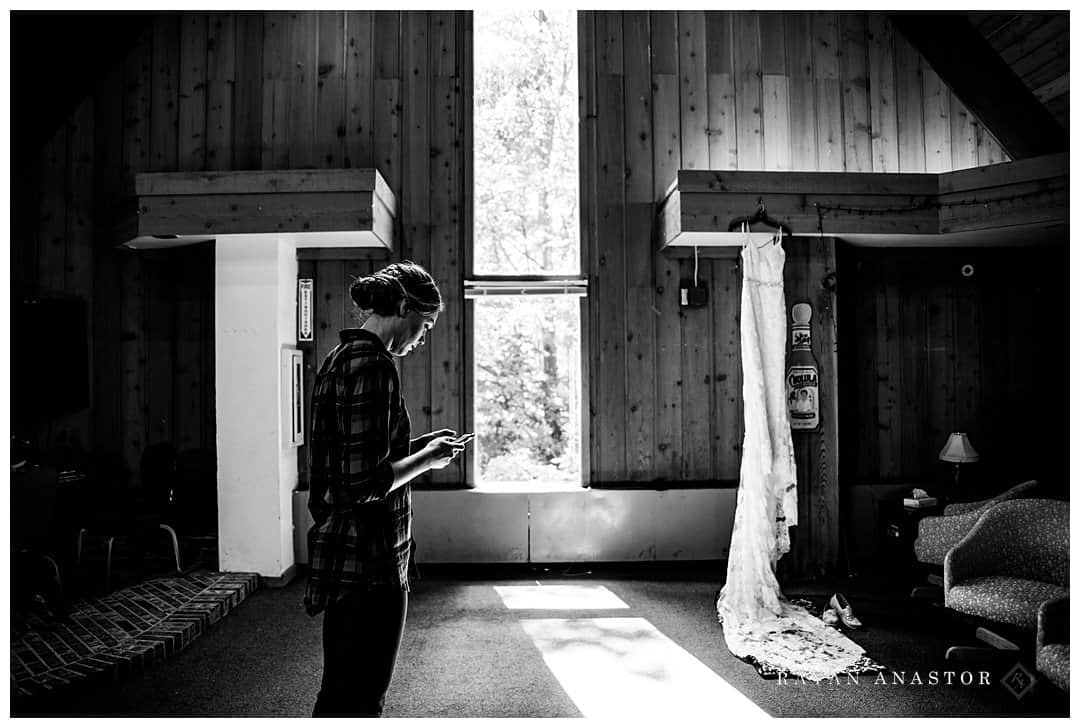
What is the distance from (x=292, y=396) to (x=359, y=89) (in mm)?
2151

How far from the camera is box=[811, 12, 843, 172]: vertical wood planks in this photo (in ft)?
17.0

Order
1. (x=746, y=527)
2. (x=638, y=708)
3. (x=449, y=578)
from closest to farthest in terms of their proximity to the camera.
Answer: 1. (x=638, y=708)
2. (x=746, y=527)
3. (x=449, y=578)

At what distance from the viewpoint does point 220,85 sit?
5.11m

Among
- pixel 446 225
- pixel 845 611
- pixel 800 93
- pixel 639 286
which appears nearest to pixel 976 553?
pixel 845 611

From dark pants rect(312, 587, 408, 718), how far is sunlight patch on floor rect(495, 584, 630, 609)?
2.55 meters

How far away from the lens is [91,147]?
5.09 m

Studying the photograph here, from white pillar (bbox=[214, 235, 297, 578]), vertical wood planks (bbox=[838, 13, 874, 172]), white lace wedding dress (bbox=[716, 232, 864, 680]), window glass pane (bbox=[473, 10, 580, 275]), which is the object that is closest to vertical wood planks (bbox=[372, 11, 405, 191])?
window glass pane (bbox=[473, 10, 580, 275])

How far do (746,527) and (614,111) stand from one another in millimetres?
2920

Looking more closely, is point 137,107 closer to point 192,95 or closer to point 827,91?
point 192,95

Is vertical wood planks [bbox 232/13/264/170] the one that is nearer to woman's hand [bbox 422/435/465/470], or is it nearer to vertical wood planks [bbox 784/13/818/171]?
vertical wood planks [bbox 784/13/818/171]

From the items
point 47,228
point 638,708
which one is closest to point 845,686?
point 638,708

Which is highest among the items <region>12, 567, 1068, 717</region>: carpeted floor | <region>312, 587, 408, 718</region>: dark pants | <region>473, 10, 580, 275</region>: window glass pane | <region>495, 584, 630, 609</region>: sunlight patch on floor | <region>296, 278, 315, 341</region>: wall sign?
<region>473, 10, 580, 275</region>: window glass pane

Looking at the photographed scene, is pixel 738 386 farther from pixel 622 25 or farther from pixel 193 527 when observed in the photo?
pixel 193 527

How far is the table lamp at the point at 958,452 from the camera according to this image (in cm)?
458
